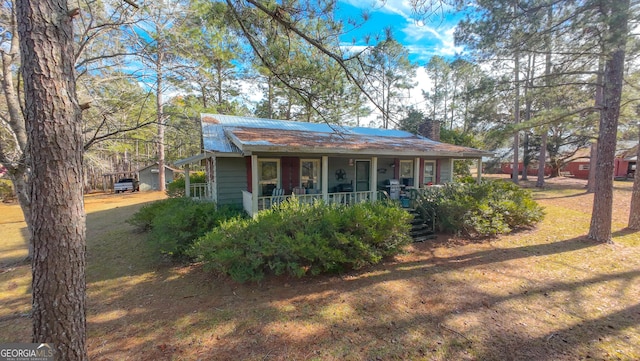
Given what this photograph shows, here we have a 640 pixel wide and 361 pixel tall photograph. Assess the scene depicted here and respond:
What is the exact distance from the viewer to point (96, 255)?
6949 millimetres

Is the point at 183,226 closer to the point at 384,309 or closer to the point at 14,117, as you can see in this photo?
the point at 14,117

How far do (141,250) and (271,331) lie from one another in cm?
592

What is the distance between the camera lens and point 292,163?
29.6 ft

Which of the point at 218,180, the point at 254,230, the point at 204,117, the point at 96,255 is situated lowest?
the point at 96,255

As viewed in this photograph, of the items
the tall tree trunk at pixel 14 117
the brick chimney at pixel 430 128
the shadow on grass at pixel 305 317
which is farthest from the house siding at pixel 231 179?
the brick chimney at pixel 430 128

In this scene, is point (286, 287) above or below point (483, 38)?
below

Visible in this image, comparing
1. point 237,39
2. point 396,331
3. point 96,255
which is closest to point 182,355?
point 396,331

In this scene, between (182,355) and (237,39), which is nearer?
(182,355)

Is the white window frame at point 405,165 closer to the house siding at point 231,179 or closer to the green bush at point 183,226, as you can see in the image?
the house siding at point 231,179

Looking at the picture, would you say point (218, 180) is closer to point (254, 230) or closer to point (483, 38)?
point (254, 230)

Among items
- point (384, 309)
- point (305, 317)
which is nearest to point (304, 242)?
point (305, 317)

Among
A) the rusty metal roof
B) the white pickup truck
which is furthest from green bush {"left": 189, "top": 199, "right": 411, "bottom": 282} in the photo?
the white pickup truck

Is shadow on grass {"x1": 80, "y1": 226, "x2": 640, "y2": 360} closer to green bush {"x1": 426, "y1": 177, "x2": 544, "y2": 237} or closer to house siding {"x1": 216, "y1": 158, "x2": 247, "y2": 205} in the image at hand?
green bush {"x1": 426, "y1": 177, "x2": 544, "y2": 237}

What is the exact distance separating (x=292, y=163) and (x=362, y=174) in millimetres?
3515
